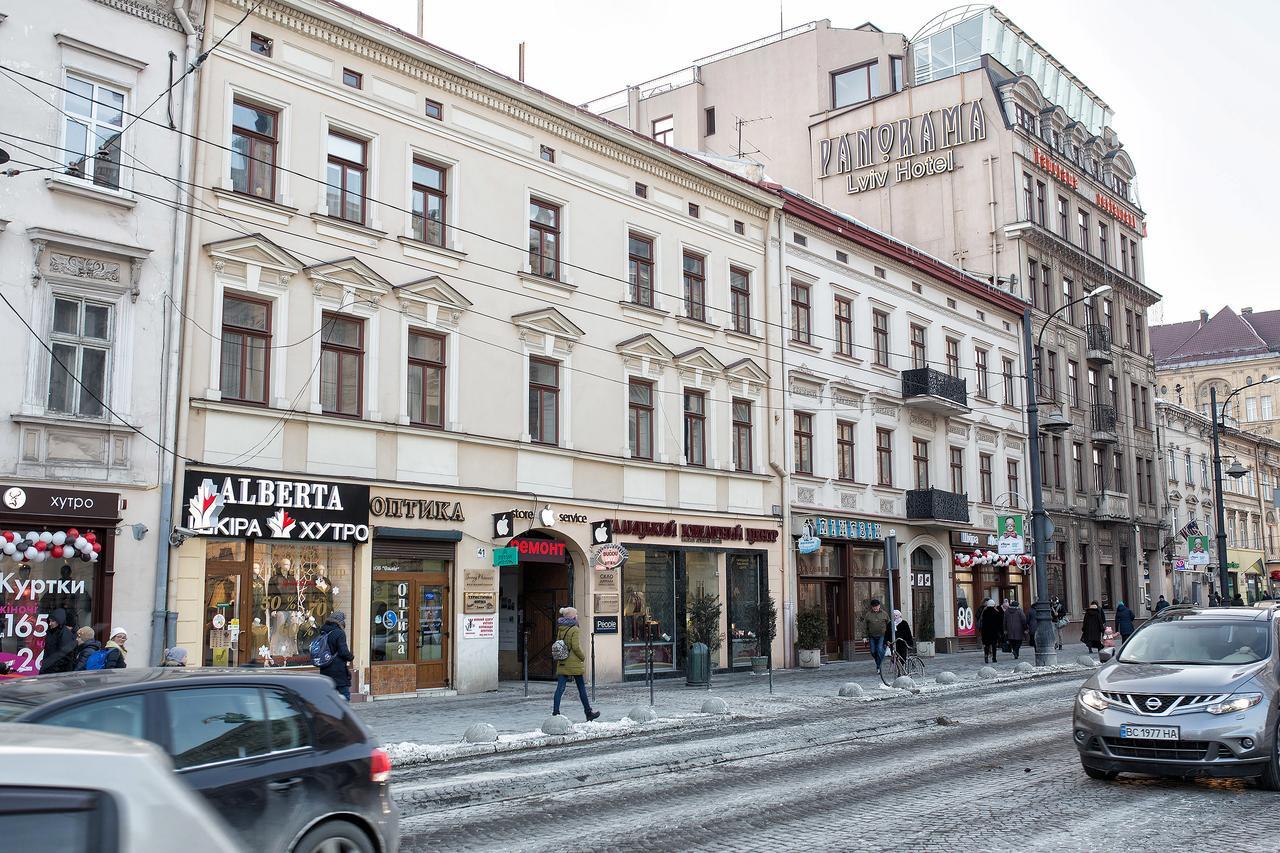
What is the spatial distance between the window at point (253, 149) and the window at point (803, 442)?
16252 millimetres

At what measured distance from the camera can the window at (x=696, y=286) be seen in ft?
94.0

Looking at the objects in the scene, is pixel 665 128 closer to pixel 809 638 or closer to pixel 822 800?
pixel 809 638

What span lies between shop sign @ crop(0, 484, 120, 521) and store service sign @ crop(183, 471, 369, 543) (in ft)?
4.09

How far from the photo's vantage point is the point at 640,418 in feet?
87.8

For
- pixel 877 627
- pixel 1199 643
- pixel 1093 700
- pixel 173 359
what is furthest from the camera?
pixel 877 627

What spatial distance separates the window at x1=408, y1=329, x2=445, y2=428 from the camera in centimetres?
2167

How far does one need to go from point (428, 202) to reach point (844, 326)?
49.4 feet

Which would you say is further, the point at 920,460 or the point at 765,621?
the point at 920,460

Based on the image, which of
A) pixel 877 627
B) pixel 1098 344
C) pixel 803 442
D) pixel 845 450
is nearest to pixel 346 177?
pixel 877 627

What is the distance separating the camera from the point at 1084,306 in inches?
1881

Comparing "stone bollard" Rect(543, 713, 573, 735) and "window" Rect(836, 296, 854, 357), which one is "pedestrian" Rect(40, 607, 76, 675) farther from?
"window" Rect(836, 296, 854, 357)

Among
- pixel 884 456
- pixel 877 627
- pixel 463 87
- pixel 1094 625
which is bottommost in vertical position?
pixel 1094 625

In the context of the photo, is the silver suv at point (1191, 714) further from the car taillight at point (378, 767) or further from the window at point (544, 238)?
the window at point (544, 238)

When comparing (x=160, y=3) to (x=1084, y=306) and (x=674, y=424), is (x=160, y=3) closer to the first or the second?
(x=674, y=424)
